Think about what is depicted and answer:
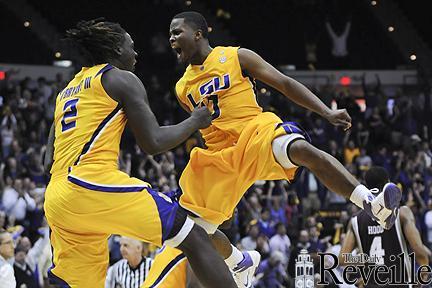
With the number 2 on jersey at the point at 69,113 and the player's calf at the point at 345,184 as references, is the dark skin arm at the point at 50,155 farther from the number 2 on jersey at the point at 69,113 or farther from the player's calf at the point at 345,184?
the player's calf at the point at 345,184

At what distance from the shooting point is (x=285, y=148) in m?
6.54

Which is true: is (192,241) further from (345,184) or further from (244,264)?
(244,264)

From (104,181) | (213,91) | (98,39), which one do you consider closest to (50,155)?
(104,181)

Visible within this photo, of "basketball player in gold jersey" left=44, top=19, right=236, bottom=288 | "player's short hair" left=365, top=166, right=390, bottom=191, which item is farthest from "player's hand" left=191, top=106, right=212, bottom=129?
"player's short hair" left=365, top=166, right=390, bottom=191

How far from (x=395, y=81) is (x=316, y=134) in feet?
15.9

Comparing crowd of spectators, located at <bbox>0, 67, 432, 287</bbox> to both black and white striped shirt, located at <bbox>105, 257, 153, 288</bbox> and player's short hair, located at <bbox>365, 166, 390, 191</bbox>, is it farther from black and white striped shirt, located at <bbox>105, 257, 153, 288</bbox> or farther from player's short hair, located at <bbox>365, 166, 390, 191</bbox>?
player's short hair, located at <bbox>365, 166, 390, 191</bbox>

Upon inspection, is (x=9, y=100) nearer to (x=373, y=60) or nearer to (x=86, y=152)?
(x=373, y=60)

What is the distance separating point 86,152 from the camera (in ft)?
18.9

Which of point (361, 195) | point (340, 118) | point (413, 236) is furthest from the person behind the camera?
point (413, 236)

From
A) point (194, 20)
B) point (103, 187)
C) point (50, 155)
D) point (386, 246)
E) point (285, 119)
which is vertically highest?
point (285, 119)

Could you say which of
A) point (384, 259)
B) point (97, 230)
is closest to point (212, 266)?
point (97, 230)

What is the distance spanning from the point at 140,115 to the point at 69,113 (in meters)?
0.50

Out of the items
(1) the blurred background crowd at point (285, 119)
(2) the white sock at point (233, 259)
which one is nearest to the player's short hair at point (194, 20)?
(2) the white sock at point (233, 259)

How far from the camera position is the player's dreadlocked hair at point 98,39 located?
5.98 metres
